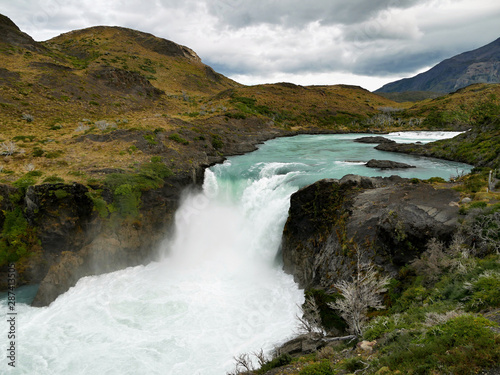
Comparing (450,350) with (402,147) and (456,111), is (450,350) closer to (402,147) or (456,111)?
(402,147)

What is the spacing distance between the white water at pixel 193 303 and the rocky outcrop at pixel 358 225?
2537 millimetres

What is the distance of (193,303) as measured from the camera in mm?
20391

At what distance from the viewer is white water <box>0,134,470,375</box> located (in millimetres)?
15740

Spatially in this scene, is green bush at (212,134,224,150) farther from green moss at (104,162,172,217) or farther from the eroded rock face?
green moss at (104,162,172,217)

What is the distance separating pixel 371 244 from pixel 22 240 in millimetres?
26365

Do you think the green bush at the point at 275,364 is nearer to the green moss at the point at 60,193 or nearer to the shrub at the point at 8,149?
the green moss at the point at 60,193

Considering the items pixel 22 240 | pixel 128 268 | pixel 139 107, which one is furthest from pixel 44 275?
pixel 139 107

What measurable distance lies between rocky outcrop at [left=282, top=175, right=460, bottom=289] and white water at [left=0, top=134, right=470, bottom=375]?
2537 millimetres

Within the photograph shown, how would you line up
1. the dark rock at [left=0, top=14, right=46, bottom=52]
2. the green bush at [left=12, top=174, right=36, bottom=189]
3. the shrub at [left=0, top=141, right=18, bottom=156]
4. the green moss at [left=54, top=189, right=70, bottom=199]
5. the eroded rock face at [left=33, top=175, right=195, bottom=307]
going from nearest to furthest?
the eroded rock face at [left=33, top=175, right=195, bottom=307] < the green moss at [left=54, top=189, right=70, bottom=199] < the green bush at [left=12, top=174, right=36, bottom=189] < the shrub at [left=0, top=141, right=18, bottom=156] < the dark rock at [left=0, top=14, right=46, bottom=52]

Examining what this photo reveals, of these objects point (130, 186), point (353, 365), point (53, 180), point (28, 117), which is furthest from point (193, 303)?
point (28, 117)

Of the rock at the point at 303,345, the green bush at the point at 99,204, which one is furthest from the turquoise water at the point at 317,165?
the rock at the point at 303,345

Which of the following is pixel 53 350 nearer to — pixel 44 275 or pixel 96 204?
pixel 44 275

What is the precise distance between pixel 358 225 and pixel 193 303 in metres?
13.7

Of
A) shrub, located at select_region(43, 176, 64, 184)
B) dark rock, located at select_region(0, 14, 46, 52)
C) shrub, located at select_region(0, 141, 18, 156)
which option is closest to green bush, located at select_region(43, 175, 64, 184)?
shrub, located at select_region(43, 176, 64, 184)
